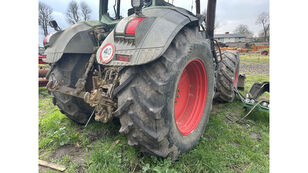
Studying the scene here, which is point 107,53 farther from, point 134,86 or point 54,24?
point 54,24

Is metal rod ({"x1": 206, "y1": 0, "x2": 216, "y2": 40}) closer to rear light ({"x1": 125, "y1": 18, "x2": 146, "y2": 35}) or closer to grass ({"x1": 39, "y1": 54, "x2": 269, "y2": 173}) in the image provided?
grass ({"x1": 39, "y1": 54, "x2": 269, "y2": 173})

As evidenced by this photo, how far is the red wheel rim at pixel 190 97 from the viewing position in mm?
2268

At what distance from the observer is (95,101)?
174 cm

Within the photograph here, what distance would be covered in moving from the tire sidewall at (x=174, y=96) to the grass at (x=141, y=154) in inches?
5.3

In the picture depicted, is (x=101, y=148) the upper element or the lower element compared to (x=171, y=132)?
lower

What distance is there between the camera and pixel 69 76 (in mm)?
2293

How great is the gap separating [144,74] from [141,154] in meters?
0.94

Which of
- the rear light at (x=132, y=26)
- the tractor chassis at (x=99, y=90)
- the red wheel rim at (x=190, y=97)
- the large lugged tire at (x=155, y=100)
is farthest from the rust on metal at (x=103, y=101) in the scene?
the red wheel rim at (x=190, y=97)

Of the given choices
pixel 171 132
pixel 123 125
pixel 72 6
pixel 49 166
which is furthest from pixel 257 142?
pixel 72 6

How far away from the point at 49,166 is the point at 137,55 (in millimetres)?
1541

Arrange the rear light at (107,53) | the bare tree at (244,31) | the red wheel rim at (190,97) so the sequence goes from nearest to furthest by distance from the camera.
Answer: the rear light at (107,53)
the red wheel rim at (190,97)
the bare tree at (244,31)

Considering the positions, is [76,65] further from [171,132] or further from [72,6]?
[72,6]

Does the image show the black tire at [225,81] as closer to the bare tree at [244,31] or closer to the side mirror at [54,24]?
the side mirror at [54,24]

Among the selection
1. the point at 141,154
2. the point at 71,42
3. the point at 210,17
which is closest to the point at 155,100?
the point at 141,154
